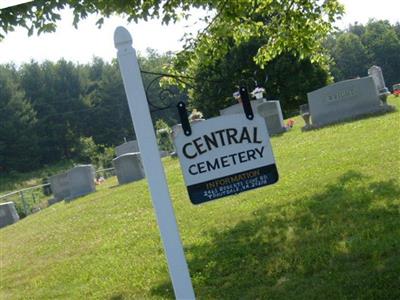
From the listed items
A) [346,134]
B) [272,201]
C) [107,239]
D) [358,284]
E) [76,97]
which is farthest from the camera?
[76,97]

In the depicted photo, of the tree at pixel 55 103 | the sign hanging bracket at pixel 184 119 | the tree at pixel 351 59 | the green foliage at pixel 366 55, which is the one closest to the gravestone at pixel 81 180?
the sign hanging bracket at pixel 184 119

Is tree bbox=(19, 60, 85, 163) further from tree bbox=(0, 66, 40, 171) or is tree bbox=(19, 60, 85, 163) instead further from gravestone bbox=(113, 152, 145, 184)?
gravestone bbox=(113, 152, 145, 184)

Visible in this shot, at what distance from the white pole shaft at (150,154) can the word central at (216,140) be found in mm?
201

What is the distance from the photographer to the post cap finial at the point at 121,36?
9.50 ft

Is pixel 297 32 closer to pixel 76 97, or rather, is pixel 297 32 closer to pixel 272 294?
pixel 272 294

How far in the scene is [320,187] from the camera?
769 cm

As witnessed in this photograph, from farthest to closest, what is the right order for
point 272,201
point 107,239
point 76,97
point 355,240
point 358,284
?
point 76,97 → point 107,239 → point 272,201 → point 355,240 → point 358,284

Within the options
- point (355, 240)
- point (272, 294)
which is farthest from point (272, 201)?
point (272, 294)

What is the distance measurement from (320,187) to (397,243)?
303cm

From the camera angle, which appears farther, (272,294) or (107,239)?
(107,239)

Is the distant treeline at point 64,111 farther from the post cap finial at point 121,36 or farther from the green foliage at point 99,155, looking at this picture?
the post cap finial at point 121,36

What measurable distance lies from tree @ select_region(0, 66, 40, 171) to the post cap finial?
5303 cm

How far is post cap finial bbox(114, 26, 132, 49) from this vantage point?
2895mm

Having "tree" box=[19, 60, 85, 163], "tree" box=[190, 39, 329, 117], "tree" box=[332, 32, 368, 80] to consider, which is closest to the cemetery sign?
"tree" box=[190, 39, 329, 117]
